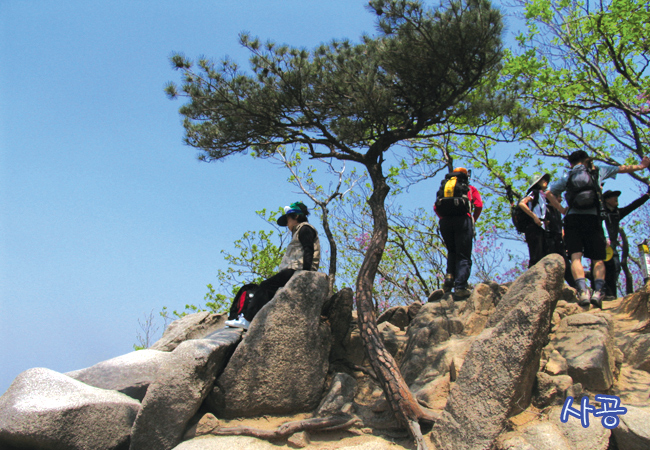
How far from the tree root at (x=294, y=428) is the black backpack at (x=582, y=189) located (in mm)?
4168

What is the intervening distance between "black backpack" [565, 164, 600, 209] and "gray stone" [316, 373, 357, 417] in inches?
155

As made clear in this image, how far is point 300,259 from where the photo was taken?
6.43m

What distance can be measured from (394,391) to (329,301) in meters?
1.98

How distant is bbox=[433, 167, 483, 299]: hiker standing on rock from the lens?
6.79m

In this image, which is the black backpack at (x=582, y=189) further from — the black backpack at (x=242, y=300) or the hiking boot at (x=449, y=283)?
the black backpack at (x=242, y=300)

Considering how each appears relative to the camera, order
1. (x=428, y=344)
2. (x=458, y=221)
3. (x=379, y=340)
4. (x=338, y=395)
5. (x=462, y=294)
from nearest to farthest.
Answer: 1. (x=338, y=395)
2. (x=379, y=340)
3. (x=428, y=344)
4. (x=462, y=294)
5. (x=458, y=221)

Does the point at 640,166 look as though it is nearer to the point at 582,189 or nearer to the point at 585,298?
the point at 582,189

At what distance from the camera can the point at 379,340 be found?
18.1 feet

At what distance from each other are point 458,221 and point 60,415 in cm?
587

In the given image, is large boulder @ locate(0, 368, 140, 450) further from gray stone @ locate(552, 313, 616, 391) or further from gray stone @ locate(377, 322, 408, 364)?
gray stone @ locate(552, 313, 616, 391)

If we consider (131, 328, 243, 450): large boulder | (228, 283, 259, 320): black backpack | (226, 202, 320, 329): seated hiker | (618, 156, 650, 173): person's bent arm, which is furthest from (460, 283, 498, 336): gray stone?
(131, 328, 243, 450): large boulder

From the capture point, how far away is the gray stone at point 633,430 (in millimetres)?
4059

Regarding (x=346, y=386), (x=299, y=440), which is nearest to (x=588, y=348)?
(x=346, y=386)

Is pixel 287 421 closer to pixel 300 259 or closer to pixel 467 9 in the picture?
pixel 300 259
